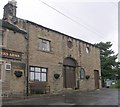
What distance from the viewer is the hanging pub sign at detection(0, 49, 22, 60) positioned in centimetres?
1805

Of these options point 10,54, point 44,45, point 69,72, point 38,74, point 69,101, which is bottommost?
point 69,101

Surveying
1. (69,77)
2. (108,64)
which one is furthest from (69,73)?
(108,64)

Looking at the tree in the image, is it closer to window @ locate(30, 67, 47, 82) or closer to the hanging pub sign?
window @ locate(30, 67, 47, 82)

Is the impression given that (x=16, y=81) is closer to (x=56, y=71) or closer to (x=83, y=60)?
(x=56, y=71)

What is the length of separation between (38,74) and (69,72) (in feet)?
17.8

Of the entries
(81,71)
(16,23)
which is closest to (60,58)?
(81,71)

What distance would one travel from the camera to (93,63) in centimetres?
3083

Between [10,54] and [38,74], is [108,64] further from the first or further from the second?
[10,54]

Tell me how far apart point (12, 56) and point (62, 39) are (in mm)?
8101

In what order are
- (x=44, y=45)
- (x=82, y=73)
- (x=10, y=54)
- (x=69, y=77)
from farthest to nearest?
1. (x=82, y=73)
2. (x=69, y=77)
3. (x=44, y=45)
4. (x=10, y=54)

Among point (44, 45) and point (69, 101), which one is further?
point (44, 45)

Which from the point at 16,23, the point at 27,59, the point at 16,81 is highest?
the point at 16,23

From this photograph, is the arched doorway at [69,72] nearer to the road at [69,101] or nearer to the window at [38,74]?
the window at [38,74]

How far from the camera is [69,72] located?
26031mm
